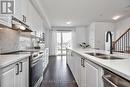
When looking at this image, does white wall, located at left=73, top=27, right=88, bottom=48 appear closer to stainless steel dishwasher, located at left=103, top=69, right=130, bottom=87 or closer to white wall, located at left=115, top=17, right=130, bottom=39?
white wall, located at left=115, top=17, right=130, bottom=39

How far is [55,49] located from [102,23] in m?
4.33

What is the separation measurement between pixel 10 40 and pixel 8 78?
160 centimetres

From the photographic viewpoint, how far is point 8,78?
133 centimetres

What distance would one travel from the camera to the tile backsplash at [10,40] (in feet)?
7.78

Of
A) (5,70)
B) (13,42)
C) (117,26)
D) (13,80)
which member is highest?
(117,26)

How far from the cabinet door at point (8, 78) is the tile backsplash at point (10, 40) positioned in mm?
1074

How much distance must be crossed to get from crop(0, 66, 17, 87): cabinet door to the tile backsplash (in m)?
1.07

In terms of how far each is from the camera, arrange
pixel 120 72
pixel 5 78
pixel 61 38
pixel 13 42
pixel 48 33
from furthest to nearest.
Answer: pixel 61 38
pixel 48 33
pixel 13 42
pixel 5 78
pixel 120 72

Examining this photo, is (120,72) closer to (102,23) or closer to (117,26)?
(102,23)

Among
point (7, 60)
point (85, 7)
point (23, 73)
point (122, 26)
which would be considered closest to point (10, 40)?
point (23, 73)

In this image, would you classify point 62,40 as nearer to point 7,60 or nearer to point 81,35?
point 81,35

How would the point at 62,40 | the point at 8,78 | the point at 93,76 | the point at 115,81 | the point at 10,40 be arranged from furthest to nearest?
the point at 62,40 → the point at 10,40 → the point at 93,76 → the point at 8,78 → the point at 115,81

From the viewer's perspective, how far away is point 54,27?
985 centimetres

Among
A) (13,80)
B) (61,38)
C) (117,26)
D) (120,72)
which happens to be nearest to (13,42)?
(13,80)
